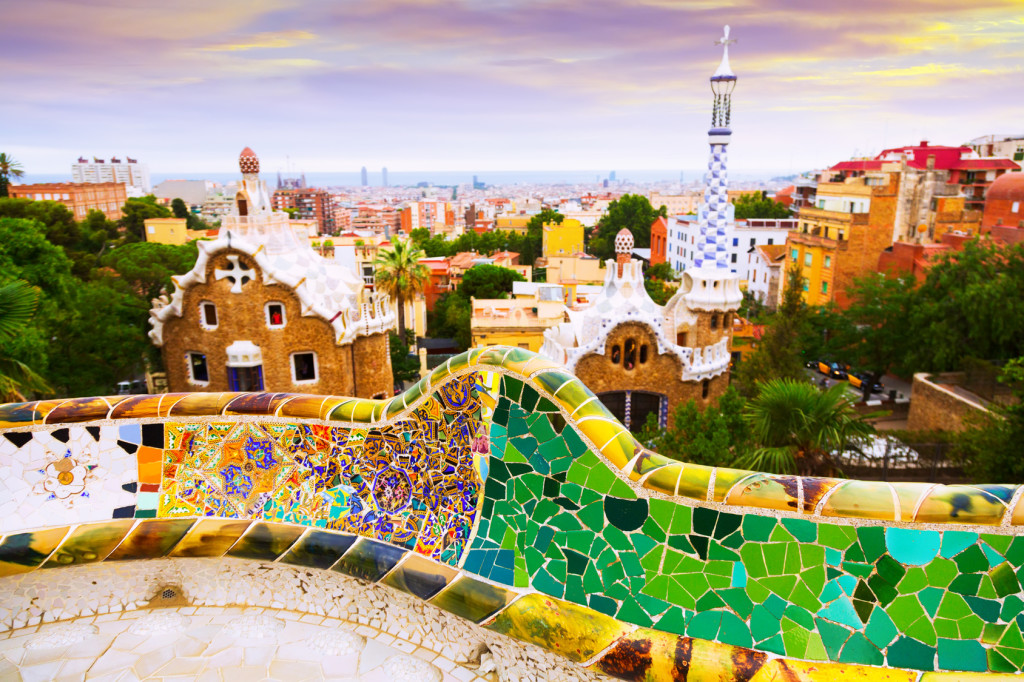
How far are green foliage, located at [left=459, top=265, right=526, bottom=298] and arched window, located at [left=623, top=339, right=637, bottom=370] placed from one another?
20.1m

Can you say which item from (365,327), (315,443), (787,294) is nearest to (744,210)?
(787,294)

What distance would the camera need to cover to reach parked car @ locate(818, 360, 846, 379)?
2577 cm

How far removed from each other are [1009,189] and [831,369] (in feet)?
49.2

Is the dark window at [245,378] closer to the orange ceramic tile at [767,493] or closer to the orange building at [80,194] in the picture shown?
the orange ceramic tile at [767,493]

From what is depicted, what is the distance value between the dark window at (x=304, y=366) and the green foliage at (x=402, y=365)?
8713 millimetres

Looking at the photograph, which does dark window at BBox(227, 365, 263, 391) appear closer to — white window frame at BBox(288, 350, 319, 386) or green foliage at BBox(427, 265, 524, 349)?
white window frame at BBox(288, 350, 319, 386)

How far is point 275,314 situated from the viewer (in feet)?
50.1

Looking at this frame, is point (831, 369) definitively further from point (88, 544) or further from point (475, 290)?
point (88, 544)

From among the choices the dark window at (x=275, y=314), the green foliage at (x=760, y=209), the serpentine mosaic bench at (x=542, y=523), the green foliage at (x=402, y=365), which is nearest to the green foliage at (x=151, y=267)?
the dark window at (x=275, y=314)

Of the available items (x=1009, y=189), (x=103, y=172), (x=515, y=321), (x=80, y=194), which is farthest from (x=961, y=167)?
(x=103, y=172)

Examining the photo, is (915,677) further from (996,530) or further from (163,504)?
(163,504)

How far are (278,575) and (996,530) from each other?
346cm

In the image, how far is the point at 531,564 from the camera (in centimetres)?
345

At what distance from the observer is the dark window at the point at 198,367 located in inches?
615
